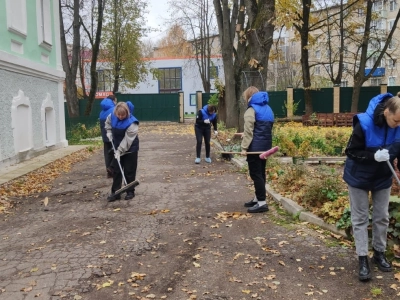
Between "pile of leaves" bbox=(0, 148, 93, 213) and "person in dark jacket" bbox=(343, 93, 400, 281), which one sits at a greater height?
"person in dark jacket" bbox=(343, 93, 400, 281)

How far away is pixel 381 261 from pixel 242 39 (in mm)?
12058

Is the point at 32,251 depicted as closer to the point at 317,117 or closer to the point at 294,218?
the point at 294,218

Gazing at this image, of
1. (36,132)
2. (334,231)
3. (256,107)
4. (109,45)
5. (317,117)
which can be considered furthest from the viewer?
(109,45)

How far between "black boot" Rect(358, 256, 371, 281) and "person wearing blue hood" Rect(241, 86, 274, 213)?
243 cm

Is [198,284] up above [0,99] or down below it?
below

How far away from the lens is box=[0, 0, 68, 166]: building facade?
1083cm

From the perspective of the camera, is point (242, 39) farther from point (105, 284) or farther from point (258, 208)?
point (105, 284)

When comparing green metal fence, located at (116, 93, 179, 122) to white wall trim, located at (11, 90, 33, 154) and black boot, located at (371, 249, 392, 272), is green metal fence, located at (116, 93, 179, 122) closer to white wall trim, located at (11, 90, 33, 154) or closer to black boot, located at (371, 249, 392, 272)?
white wall trim, located at (11, 90, 33, 154)

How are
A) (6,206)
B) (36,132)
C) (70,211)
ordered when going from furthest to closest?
1. (36,132)
2. (6,206)
3. (70,211)

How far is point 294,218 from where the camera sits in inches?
231

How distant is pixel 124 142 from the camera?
23.1 ft

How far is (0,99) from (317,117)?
17.8 meters

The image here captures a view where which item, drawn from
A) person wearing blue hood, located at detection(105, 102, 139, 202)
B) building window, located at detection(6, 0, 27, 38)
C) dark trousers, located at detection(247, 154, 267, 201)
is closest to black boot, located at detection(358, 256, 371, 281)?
dark trousers, located at detection(247, 154, 267, 201)

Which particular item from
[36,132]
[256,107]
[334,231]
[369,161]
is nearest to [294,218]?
[334,231]
